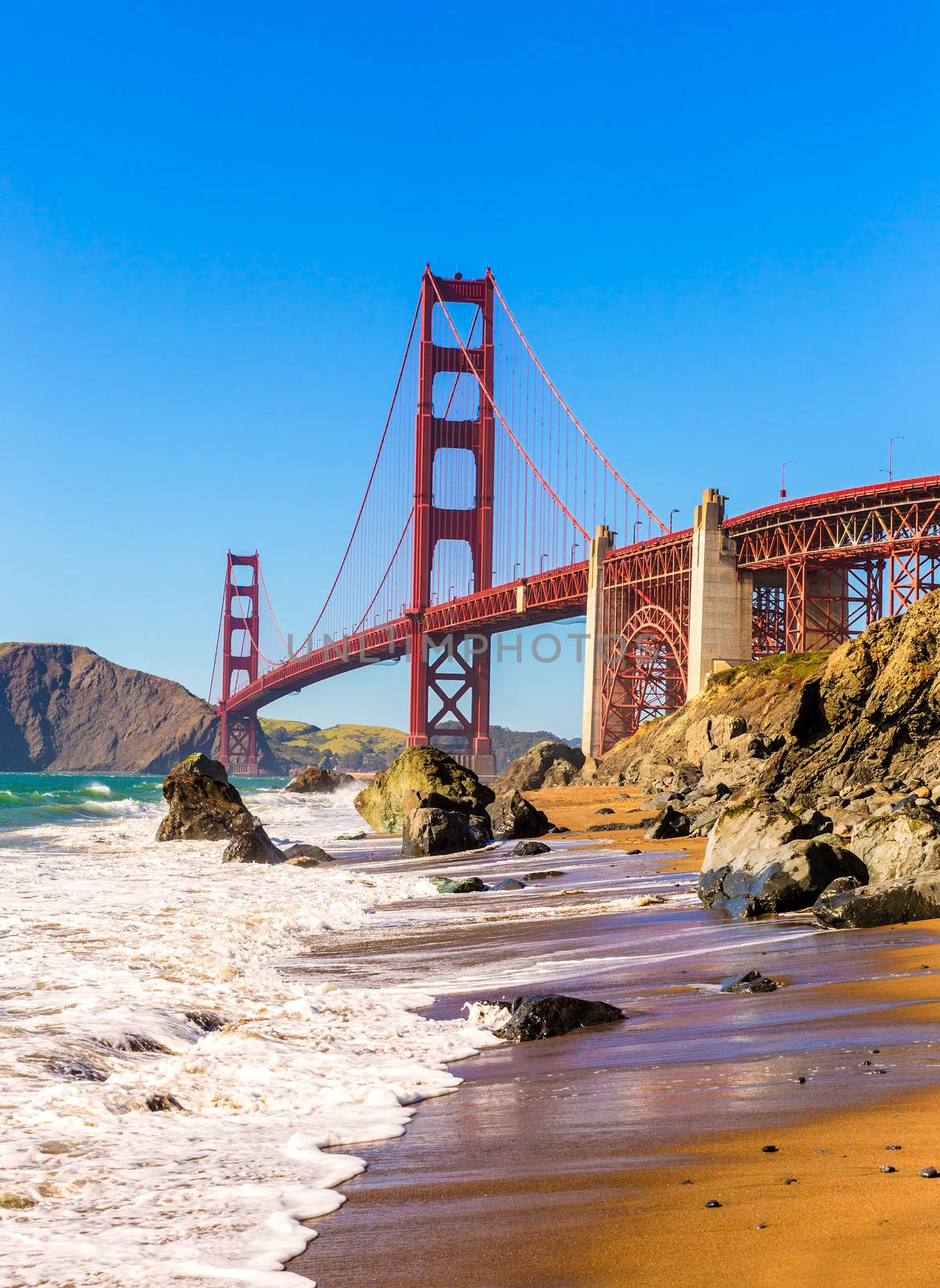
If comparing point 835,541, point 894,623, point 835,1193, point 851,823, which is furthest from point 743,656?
point 835,1193

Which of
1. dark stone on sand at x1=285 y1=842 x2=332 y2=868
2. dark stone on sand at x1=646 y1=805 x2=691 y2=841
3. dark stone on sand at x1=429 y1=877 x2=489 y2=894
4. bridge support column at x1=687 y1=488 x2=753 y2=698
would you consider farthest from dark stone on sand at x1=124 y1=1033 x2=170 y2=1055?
bridge support column at x1=687 y1=488 x2=753 y2=698

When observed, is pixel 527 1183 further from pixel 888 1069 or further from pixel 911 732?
pixel 911 732

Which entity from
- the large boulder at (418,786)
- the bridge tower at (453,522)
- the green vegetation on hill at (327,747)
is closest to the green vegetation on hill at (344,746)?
the green vegetation on hill at (327,747)

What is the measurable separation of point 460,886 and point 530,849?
493 cm

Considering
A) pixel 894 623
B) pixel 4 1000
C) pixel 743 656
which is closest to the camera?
pixel 4 1000

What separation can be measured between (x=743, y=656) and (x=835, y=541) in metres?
6.38

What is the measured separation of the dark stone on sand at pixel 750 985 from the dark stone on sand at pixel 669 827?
499 inches

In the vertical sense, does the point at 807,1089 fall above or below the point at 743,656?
below

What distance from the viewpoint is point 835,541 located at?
4278 centimetres

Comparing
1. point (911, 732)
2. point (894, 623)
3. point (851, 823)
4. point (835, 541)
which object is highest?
point (835, 541)

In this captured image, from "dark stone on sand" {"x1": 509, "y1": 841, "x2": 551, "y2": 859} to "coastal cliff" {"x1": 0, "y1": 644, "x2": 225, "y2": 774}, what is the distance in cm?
14267

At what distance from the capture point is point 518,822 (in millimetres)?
23812

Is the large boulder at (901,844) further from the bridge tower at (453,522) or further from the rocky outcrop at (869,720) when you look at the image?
the bridge tower at (453,522)

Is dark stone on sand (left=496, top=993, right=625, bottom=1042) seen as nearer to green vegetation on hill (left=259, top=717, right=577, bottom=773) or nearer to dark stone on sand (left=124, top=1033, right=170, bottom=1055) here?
dark stone on sand (left=124, top=1033, right=170, bottom=1055)
